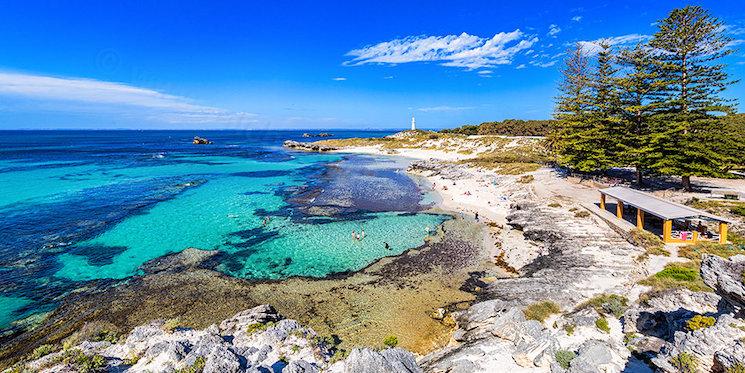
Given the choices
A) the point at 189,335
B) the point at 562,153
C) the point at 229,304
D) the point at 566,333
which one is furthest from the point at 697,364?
the point at 562,153

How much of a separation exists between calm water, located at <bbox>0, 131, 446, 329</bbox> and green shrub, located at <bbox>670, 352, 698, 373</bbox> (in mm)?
15275

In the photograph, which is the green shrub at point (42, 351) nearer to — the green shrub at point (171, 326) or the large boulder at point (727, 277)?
the green shrub at point (171, 326)

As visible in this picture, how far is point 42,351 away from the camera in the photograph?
42.7ft

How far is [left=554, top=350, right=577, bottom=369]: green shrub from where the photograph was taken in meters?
10.3

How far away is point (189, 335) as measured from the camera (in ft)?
44.1

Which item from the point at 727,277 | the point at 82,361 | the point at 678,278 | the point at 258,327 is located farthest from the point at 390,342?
the point at 678,278

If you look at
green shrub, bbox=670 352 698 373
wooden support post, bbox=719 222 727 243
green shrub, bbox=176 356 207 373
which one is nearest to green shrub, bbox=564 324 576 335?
green shrub, bbox=670 352 698 373

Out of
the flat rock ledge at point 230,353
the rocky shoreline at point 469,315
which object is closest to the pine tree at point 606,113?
the rocky shoreline at point 469,315

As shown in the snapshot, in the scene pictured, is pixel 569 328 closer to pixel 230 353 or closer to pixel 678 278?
pixel 678 278

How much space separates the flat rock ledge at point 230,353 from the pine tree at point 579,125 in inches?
1390

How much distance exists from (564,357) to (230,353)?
33.8 feet

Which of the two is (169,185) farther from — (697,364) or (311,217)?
(697,364)

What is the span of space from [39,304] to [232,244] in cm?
1053

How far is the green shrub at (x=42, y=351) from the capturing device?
503 inches
